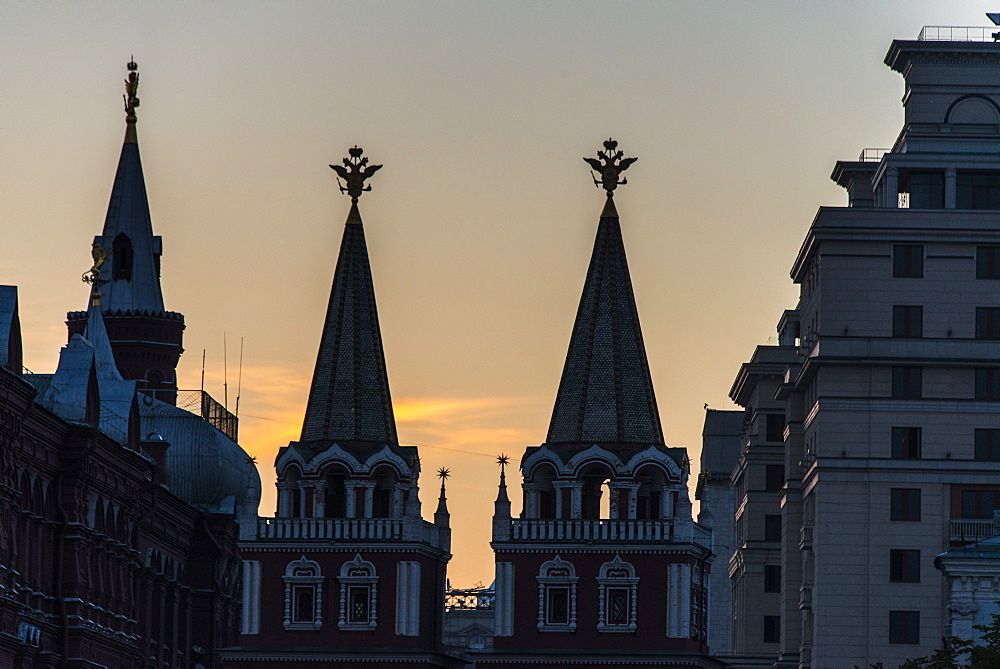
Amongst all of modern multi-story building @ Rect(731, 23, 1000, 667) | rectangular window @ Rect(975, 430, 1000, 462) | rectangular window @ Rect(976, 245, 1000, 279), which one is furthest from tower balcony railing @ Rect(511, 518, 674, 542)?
rectangular window @ Rect(976, 245, 1000, 279)

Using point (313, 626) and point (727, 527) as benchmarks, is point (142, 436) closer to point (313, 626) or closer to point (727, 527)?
point (313, 626)

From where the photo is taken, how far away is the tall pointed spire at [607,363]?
117812 millimetres

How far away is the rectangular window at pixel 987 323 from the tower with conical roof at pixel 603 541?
1372 cm

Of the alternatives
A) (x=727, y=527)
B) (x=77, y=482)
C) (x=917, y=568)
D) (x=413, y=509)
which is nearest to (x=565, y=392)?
(x=413, y=509)

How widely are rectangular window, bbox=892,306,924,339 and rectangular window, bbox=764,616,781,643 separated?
2974cm

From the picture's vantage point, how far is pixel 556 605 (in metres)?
116

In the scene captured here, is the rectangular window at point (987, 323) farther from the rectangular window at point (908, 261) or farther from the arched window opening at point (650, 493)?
the arched window opening at point (650, 493)

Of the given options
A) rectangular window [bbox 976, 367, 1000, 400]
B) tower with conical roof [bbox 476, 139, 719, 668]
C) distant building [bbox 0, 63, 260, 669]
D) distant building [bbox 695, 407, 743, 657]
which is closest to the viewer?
distant building [bbox 0, 63, 260, 669]

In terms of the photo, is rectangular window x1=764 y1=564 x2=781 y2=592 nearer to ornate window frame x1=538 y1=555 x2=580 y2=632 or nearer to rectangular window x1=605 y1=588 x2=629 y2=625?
rectangular window x1=605 y1=588 x2=629 y2=625

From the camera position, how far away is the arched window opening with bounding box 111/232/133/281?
14912 centimetres

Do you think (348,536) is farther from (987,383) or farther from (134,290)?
(134,290)

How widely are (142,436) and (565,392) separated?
22996 mm

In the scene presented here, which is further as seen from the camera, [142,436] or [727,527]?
[727,527]

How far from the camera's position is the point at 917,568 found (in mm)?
118750
